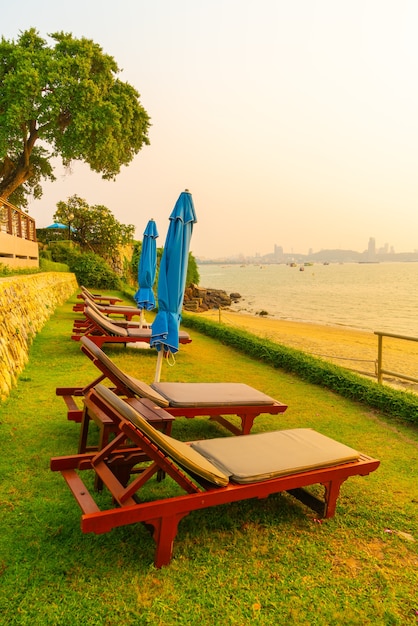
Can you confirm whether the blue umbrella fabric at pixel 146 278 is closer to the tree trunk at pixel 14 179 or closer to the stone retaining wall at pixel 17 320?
the stone retaining wall at pixel 17 320

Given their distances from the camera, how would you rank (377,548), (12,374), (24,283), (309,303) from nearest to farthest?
(377,548), (12,374), (24,283), (309,303)

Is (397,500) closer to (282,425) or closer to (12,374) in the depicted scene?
(282,425)

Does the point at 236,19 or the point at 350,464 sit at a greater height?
the point at 236,19

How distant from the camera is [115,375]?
11.7 ft

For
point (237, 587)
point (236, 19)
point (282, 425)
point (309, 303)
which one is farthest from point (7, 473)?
point (309, 303)

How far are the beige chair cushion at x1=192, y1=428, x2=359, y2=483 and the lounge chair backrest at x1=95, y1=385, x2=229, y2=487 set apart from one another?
132 mm

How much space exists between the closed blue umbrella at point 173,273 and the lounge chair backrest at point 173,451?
2.84 m

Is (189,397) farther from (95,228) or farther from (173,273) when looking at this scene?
(95,228)

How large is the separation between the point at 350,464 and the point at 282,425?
209 cm

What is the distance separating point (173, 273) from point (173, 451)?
3246 millimetres

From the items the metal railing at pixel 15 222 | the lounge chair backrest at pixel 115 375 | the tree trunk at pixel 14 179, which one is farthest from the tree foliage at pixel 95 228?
the lounge chair backrest at pixel 115 375

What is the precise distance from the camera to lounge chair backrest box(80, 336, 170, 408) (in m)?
3.42

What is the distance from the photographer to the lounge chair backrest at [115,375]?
3.42 metres

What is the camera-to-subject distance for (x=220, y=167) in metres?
25.2
